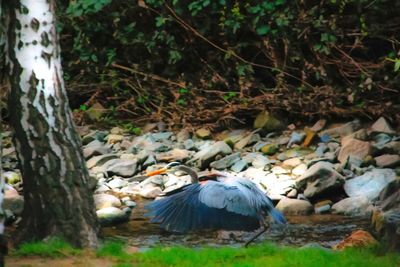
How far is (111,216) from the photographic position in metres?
7.79

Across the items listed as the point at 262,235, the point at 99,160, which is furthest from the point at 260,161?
the point at 262,235

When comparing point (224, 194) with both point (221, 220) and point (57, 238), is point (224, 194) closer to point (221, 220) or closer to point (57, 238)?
point (221, 220)

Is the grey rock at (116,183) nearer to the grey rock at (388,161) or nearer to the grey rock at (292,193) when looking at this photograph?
the grey rock at (292,193)

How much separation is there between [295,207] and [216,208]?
6.55 feet

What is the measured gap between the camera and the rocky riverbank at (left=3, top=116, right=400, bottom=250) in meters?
8.24

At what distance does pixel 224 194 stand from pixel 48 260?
1823 millimetres

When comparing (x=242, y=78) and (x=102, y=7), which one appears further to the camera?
(x=102, y=7)

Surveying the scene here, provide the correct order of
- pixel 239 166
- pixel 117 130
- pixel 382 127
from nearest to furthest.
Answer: pixel 239 166
pixel 382 127
pixel 117 130

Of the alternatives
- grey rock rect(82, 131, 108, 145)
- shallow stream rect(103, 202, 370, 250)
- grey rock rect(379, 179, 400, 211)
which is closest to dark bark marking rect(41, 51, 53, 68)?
shallow stream rect(103, 202, 370, 250)

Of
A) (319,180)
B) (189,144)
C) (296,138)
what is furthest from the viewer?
(189,144)

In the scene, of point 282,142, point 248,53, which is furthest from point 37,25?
point 248,53

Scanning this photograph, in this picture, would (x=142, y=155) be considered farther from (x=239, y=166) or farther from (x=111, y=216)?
(x=111, y=216)

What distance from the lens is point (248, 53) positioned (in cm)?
1197

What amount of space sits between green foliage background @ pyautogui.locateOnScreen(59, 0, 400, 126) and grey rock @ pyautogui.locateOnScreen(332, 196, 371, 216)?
2.80 metres
